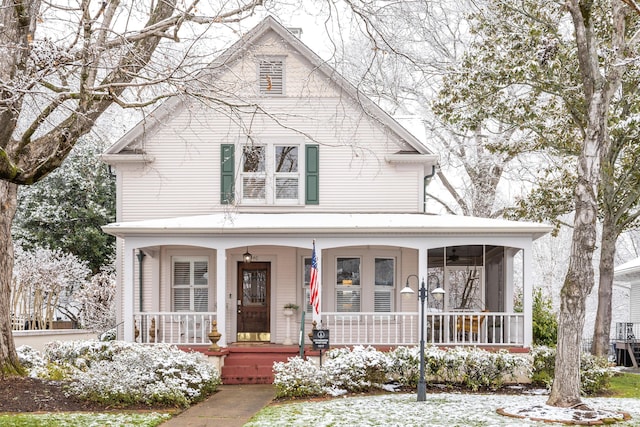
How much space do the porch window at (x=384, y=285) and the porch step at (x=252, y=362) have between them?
8.38 ft

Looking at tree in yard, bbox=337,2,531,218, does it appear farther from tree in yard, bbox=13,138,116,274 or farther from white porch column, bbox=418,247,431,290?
tree in yard, bbox=13,138,116,274

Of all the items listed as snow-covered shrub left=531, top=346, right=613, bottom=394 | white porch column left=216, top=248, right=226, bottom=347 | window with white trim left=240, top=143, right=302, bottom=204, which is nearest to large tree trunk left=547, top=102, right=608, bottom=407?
snow-covered shrub left=531, top=346, right=613, bottom=394

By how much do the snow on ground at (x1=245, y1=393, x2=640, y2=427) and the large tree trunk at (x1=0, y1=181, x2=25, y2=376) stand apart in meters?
5.06

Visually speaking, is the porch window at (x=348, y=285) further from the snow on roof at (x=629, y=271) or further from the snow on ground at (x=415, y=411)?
the snow on roof at (x=629, y=271)

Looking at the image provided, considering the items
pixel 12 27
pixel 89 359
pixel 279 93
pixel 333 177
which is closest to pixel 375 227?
pixel 333 177

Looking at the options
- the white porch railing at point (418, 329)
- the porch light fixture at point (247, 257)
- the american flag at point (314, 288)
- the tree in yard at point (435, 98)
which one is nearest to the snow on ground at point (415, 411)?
the american flag at point (314, 288)

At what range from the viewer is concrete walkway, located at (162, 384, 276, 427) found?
12203mm

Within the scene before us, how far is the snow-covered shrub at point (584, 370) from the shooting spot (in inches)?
607

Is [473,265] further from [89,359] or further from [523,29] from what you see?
[89,359]

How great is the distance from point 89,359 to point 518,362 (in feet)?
27.7

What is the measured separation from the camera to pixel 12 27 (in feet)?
37.3

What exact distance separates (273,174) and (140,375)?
289 inches

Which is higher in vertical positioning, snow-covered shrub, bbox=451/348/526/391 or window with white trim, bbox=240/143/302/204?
window with white trim, bbox=240/143/302/204

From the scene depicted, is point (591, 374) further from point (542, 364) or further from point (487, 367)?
point (487, 367)
